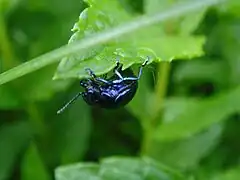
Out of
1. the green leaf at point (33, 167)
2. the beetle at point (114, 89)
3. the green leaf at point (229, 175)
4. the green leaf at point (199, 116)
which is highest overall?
the green leaf at point (199, 116)

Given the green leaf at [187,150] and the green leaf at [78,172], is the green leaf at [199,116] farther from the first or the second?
the green leaf at [78,172]

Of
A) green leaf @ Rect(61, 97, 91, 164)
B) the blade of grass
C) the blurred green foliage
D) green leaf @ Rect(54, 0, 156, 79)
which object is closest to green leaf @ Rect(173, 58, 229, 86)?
the blurred green foliage

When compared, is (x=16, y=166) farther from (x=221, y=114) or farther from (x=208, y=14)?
(x=208, y=14)

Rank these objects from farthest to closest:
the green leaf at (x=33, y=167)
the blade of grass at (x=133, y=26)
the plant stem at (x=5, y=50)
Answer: the plant stem at (x=5, y=50) → the green leaf at (x=33, y=167) → the blade of grass at (x=133, y=26)

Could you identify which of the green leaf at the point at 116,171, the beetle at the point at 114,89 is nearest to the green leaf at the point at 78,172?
the green leaf at the point at 116,171

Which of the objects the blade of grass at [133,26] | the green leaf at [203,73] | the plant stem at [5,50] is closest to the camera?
the blade of grass at [133,26]

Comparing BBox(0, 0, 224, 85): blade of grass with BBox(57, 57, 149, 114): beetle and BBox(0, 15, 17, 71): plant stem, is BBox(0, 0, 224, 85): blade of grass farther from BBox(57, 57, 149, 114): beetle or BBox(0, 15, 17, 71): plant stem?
BBox(0, 15, 17, 71): plant stem
